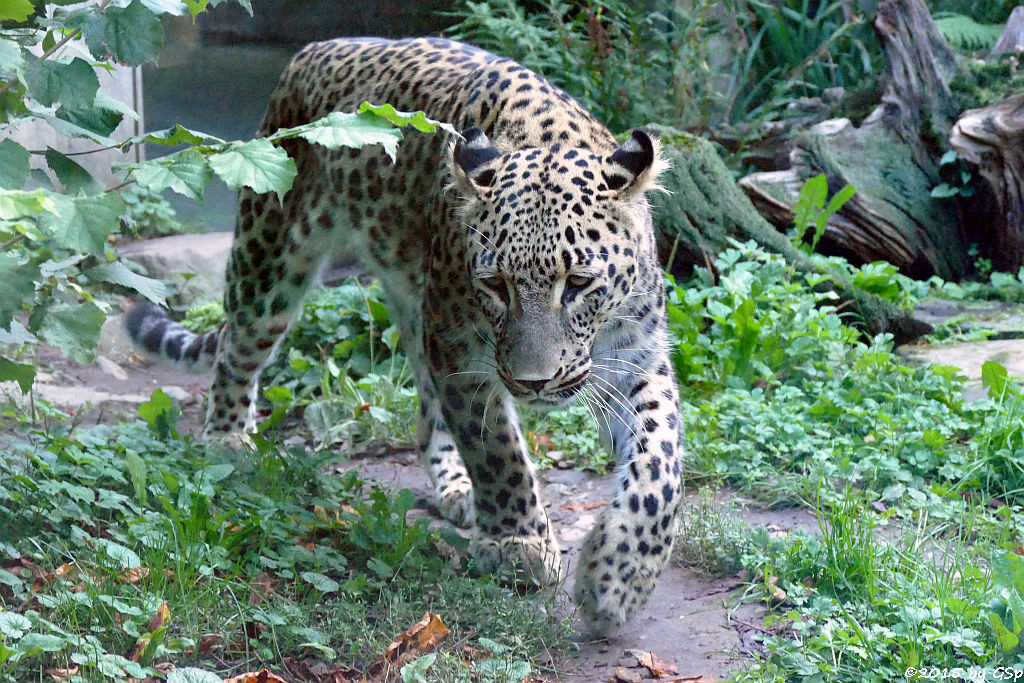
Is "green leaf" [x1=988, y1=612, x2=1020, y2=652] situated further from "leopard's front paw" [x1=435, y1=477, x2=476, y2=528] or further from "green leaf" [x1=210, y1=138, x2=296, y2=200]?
"leopard's front paw" [x1=435, y1=477, x2=476, y2=528]

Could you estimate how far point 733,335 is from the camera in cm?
649

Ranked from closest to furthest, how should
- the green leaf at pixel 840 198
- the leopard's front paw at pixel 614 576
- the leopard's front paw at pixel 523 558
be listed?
the leopard's front paw at pixel 614 576 → the leopard's front paw at pixel 523 558 → the green leaf at pixel 840 198

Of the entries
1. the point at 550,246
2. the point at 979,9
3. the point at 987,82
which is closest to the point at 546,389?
the point at 550,246

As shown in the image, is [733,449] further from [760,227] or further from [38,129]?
[38,129]

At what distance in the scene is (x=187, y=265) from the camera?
9.64 metres

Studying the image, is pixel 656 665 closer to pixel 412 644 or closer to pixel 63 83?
pixel 412 644

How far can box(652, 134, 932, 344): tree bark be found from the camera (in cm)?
744

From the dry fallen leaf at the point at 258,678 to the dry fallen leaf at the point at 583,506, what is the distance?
2362 mm

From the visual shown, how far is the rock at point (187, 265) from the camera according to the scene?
9438mm

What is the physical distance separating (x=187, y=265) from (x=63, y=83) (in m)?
6.99

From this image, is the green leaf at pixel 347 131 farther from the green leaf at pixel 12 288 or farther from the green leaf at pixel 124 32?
the green leaf at pixel 12 288

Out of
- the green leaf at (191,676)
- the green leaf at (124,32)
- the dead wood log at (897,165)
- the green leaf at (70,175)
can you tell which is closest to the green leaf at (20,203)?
the green leaf at (124,32)

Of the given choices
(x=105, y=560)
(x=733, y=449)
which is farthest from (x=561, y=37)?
(x=105, y=560)

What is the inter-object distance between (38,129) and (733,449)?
6432 mm
